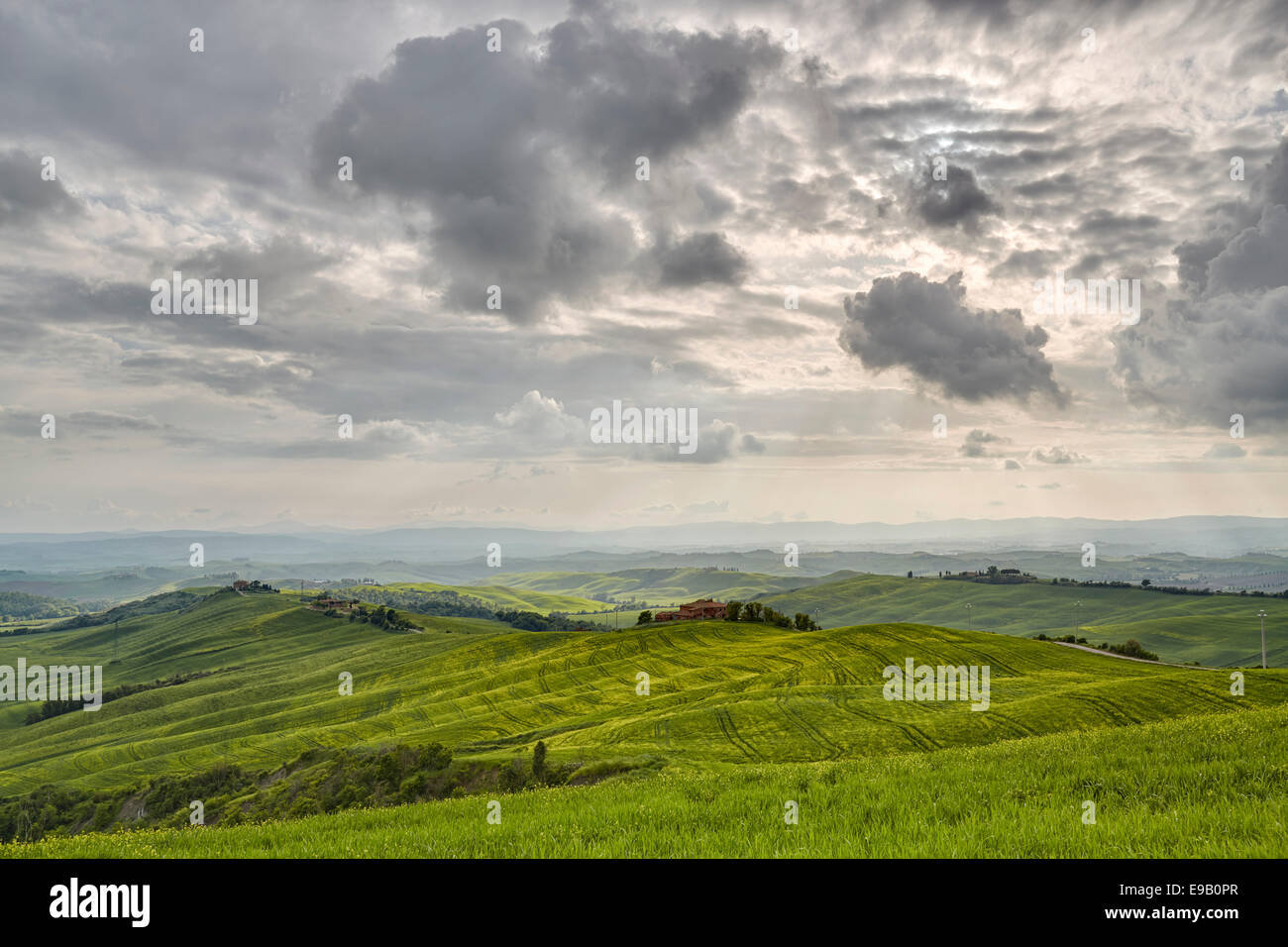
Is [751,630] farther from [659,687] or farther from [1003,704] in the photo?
[1003,704]

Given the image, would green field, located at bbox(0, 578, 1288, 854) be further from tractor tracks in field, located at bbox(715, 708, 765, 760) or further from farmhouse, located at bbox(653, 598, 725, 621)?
farmhouse, located at bbox(653, 598, 725, 621)

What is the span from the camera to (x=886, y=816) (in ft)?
43.5

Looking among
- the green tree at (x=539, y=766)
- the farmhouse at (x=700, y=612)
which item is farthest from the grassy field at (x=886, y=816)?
the farmhouse at (x=700, y=612)

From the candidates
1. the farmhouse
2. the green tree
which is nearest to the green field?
the green tree

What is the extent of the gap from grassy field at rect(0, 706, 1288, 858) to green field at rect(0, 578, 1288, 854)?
8 cm

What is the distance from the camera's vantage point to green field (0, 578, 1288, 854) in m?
12.5

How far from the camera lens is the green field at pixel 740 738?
41.1 ft

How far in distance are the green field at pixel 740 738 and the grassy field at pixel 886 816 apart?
0.08 meters
